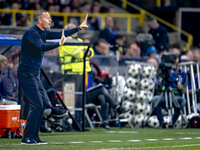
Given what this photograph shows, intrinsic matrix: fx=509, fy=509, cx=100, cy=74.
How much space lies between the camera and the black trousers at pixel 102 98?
44.0 ft

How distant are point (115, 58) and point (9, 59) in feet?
15.6

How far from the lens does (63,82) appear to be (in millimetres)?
12461

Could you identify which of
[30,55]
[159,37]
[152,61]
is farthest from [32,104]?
[159,37]

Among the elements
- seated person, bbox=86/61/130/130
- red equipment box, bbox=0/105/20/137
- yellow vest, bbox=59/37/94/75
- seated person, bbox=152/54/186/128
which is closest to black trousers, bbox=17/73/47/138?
red equipment box, bbox=0/105/20/137

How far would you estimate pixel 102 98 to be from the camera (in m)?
13.4

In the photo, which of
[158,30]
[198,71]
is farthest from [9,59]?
[158,30]

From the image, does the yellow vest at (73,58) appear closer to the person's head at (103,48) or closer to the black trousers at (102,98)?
the black trousers at (102,98)

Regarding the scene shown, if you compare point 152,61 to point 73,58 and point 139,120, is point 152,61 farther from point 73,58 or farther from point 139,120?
point 73,58

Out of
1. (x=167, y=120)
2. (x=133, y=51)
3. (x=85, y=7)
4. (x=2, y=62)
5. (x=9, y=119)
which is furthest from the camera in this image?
(x=85, y=7)

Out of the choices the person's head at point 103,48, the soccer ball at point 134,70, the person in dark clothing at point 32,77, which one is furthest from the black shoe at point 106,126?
the person in dark clothing at point 32,77

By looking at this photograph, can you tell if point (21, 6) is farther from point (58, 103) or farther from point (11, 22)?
point (58, 103)

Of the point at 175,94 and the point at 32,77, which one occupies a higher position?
the point at 32,77

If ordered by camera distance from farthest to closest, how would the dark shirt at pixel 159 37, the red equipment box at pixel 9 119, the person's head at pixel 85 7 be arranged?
the person's head at pixel 85 7 < the dark shirt at pixel 159 37 < the red equipment box at pixel 9 119

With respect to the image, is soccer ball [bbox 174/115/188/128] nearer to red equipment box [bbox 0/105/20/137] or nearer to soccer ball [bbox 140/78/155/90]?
soccer ball [bbox 140/78/155/90]
